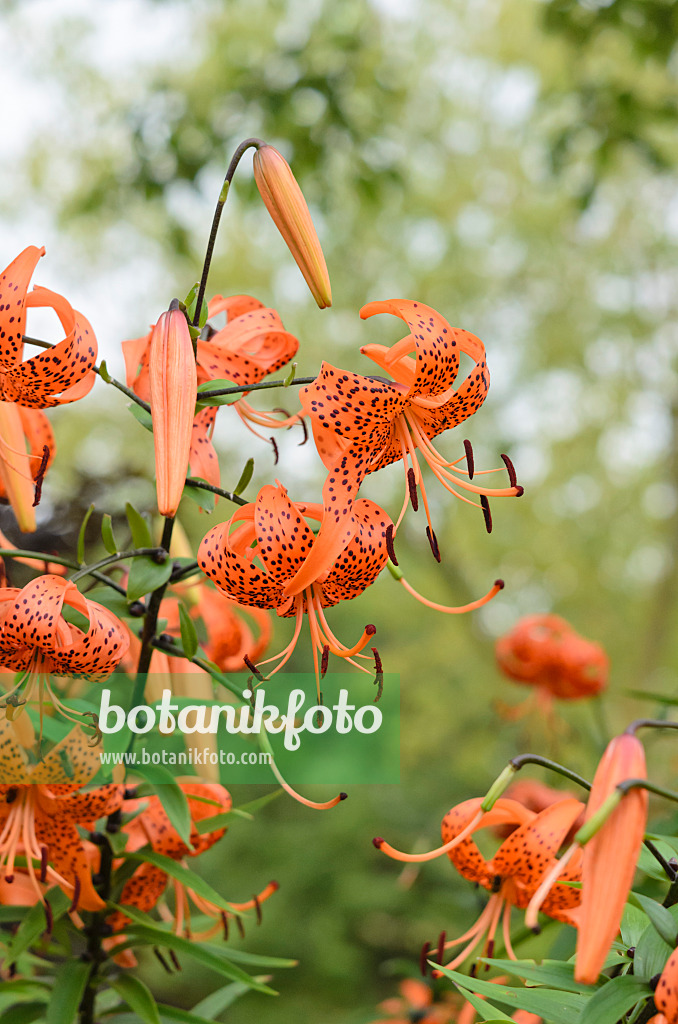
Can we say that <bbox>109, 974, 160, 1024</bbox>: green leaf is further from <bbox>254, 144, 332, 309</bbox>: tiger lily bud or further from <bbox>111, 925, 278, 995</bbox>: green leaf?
<bbox>254, 144, 332, 309</bbox>: tiger lily bud

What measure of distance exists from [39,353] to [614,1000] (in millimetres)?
544

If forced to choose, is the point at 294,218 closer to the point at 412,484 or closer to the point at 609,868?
the point at 412,484

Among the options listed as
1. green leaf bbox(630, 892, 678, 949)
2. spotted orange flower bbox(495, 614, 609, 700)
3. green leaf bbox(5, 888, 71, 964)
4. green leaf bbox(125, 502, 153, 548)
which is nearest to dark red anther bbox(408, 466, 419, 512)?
green leaf bbox(125, 502, 153, 548)

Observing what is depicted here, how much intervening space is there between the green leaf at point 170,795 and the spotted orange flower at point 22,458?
0.23 m

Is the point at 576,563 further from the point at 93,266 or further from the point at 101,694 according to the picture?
the point at 101,694

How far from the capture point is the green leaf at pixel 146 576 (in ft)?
2.09

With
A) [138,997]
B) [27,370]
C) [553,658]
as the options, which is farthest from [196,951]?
[553,658]

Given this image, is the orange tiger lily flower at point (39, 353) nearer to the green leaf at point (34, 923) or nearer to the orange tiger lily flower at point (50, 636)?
the orange tiger lily flower at point (50, 636)

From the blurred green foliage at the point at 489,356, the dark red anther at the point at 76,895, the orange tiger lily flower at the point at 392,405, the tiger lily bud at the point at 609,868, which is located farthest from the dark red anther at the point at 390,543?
the blurred green foliage at the point at 489,356

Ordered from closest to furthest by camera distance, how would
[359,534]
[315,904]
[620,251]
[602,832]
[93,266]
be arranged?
[602,832] < [359,534] < [315,904] < [620,251] < [93,266]

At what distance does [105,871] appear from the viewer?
73 cm

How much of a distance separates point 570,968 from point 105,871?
0.39 m

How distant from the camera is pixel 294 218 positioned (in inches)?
26.8

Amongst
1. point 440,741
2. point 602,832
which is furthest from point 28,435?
point 440,741
